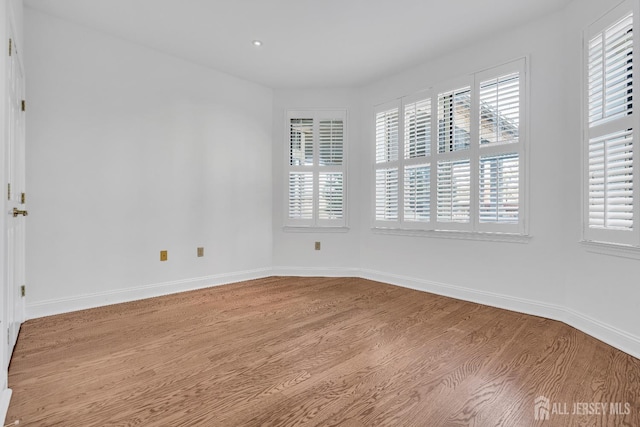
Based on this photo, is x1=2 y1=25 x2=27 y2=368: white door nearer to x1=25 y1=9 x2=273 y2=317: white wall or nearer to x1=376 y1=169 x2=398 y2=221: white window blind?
x1=25 y1=9 x2=273 y2=317: white wall

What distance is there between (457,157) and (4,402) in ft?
12.1

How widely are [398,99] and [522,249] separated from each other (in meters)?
2.18

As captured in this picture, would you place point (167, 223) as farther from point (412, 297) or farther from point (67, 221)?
point (412, 297)

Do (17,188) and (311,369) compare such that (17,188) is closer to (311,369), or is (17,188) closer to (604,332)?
(311,369)

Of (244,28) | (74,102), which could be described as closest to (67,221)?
(74,102)

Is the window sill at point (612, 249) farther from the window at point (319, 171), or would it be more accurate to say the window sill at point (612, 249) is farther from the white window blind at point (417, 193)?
the window at point (319, 171)

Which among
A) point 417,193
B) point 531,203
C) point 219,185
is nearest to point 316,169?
point 219,185

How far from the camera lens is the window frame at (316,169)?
13.9ft

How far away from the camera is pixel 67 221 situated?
2.74 meters

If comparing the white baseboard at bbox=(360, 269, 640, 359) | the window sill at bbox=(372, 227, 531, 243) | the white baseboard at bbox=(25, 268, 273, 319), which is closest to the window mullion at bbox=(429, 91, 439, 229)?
the window sill at bbox=(372, 227, 531, 243)

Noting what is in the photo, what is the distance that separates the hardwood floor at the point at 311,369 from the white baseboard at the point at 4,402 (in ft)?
0.09

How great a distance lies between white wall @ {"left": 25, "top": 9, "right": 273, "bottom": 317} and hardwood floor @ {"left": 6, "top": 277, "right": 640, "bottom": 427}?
0.51m

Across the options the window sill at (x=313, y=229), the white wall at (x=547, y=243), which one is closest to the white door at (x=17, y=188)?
the window sill at (x=313, y=229)

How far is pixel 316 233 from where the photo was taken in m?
4.28
